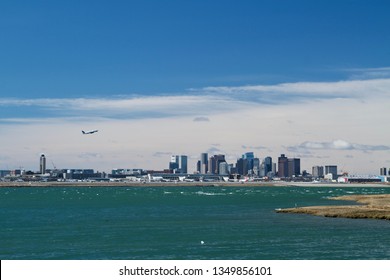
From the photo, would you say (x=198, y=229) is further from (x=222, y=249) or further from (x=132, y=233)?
(x=222, y=249)

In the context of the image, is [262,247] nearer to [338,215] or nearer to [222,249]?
[222,249]

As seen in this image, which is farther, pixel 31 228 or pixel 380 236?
pixel 31 228

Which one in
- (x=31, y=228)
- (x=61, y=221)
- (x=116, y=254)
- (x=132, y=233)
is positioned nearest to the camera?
(x=116, y=254)

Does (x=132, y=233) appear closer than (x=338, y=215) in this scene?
Yes

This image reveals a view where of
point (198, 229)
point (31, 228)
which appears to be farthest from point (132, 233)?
point (31, 228)

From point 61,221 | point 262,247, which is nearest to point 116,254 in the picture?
point 262,247

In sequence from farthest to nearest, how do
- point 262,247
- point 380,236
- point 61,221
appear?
point 61,221 < point 380,236 < point 262,247
